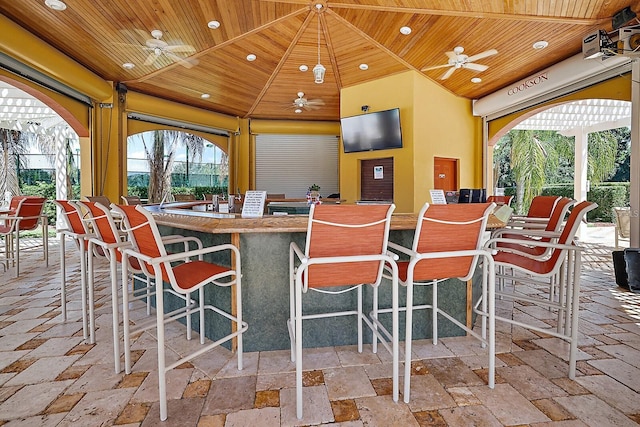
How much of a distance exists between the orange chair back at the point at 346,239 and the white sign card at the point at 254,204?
2.57ft

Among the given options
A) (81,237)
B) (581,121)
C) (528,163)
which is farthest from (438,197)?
Answer: (528,163)

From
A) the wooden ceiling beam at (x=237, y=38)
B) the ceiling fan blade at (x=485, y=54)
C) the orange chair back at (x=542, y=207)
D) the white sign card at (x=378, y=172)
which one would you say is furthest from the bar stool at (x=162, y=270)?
the white sign card at (x=378, y=172)

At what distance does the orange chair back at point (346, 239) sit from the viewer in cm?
158

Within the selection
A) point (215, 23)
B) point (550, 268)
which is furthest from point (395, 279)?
point (215, 23)

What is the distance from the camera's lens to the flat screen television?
677cm

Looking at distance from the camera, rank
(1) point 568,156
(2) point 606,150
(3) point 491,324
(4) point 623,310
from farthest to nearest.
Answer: (1) point 568,156 < (2) point 606,150 < (4) point 623,310 < (3) point 491,324

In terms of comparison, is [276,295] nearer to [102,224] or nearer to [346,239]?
[346,239]

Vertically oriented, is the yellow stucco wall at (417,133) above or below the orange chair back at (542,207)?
above

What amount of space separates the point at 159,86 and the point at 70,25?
263 cm

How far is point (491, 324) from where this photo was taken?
→ 185cm

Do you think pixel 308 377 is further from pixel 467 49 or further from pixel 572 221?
pixel 467 49

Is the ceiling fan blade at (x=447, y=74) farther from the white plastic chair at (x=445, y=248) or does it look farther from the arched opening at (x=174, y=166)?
the arched opening at (x=174, y=166)

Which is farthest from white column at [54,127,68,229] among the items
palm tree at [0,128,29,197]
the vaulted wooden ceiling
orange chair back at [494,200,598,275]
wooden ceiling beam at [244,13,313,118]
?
orange chair back at [494,200,598,275]

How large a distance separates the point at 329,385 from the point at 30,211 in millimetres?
5038
